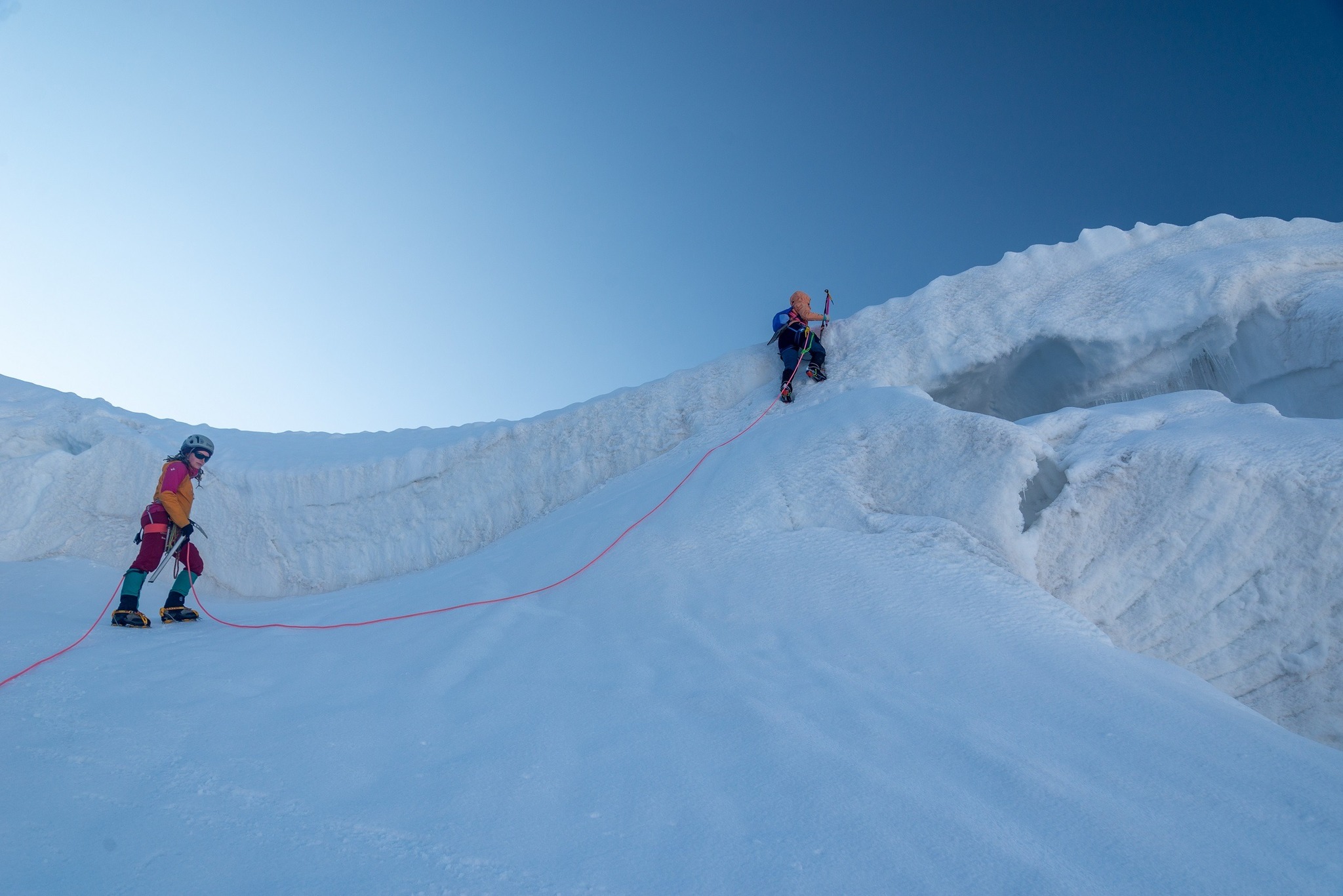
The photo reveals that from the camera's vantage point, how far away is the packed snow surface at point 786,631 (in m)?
1.80

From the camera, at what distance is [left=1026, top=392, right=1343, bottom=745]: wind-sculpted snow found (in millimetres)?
3350

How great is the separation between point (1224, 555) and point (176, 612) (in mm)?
6703

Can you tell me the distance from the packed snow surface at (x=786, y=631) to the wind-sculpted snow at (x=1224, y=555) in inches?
0.7

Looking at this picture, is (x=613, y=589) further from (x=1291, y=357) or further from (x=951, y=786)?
(x=1291, y=357)

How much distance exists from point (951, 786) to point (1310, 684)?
2.68 metres

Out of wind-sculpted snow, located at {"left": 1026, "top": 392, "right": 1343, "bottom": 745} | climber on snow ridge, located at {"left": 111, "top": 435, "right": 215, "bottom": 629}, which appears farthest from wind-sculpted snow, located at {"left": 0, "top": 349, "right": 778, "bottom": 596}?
wind-sculpted snow, located at {"left": 1026, "top": 392, "right": 1343, "bottom": 745}

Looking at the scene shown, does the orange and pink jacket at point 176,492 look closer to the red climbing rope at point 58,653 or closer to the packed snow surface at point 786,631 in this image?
the red climbing rope at point 58,653

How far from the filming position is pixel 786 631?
3.21 m

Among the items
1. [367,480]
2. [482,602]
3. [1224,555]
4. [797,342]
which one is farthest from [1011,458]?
[367,480]

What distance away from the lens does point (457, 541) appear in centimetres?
723

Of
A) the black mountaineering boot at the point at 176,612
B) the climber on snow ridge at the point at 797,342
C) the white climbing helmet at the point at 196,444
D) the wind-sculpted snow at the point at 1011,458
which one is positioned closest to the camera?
the wind-sculpted snow at the point at 1011,458

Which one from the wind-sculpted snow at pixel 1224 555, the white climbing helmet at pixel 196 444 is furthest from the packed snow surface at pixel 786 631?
the white climbing helmet at pixel 196 444

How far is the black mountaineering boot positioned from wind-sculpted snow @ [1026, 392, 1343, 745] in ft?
19.0

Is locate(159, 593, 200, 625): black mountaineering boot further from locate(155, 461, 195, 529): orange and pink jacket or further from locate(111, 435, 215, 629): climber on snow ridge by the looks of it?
locate(155, 461, 195, 529): orange and pink jacket
